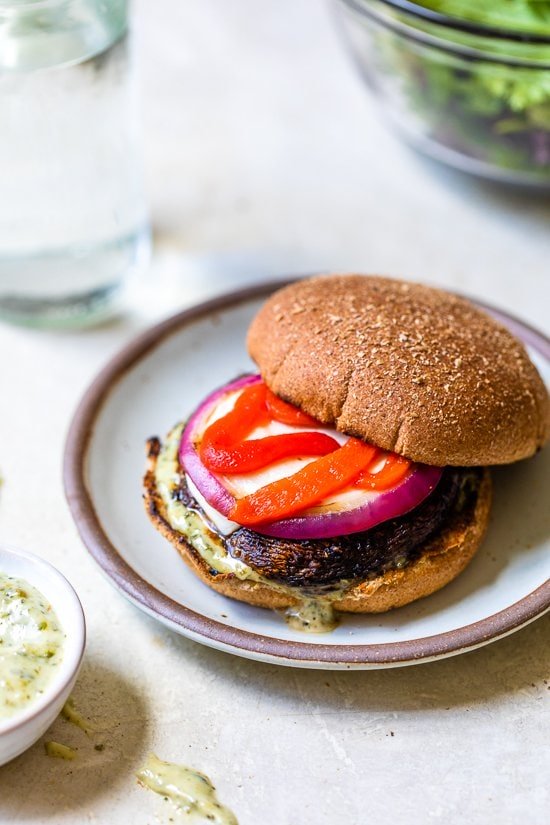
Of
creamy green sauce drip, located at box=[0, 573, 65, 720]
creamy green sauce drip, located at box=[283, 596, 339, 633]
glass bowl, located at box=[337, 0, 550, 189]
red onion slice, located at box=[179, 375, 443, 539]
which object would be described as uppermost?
glass bowl, located at box=[337, 0, 550, 189]

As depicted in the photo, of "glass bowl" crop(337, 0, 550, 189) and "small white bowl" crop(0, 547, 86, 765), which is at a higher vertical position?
"glass bowl" crop(337, 0, 550, 189)

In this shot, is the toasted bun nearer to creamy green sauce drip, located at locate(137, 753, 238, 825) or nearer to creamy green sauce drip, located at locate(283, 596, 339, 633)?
creamy green sauce drip, located at locate(283, 596, 339, 633)

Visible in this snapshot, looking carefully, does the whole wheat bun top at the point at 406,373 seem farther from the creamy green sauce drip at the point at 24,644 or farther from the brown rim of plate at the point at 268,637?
the creamy green sauce drip at the point at 24,644

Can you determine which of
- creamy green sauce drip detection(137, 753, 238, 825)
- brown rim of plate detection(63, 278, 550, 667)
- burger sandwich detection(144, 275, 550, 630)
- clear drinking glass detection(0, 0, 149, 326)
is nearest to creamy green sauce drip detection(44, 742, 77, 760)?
creamy green sauce drip detection(137, 753, 238, 825)

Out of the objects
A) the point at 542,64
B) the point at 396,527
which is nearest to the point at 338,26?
the point at 542,64

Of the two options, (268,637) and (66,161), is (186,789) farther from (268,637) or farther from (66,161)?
(66,161)

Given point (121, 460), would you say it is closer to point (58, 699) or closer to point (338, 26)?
point (58, 699)
